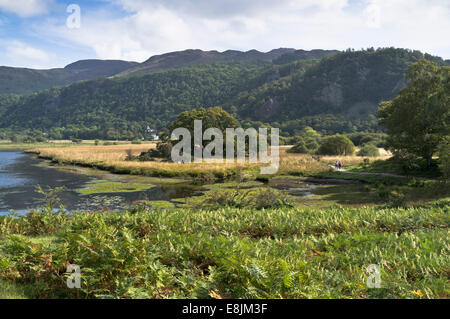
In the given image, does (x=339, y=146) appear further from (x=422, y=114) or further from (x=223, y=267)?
(x=223, y=267)

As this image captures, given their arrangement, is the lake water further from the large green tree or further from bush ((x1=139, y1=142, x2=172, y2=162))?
the large green tree

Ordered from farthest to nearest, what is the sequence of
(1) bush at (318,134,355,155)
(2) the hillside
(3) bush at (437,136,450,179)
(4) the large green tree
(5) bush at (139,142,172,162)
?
(2) the hillside → (1) bush at (318,134,355,155) → (5) bush at (139,142,172,162) → (4) the large green tree → (3) bush at (437,136,450,179)

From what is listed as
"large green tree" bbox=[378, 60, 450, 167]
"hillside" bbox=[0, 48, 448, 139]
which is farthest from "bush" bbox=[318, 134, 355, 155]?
"hillside" bbox=[0, 48, 448, 139]

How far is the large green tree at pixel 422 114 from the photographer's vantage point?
26.3 meters

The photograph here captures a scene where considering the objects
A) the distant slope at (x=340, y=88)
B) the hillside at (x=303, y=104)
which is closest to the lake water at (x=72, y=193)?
the hillside at (x=303, y=104)

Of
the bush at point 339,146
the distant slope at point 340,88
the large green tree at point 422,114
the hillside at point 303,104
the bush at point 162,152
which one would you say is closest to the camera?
the large green tree at point 422,114

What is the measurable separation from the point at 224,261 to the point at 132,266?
4.40ft

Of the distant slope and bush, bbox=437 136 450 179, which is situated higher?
the distant slope

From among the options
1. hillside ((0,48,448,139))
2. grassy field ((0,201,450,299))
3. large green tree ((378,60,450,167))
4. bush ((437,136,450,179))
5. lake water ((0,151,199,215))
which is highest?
hillside ((0,48,448,139))

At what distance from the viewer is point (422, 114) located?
2761cm

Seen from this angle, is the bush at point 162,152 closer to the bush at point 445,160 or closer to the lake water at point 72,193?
the lake water at point 72,193

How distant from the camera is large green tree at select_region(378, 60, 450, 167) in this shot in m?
26.3

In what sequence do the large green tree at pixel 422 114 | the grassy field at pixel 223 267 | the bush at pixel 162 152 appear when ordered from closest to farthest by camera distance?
the grassy field at pixel 223 267 < the large green tree at pixel 422 114 < the bush at pixel 162 152

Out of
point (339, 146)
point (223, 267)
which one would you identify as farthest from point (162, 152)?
point (223, 267)
